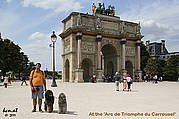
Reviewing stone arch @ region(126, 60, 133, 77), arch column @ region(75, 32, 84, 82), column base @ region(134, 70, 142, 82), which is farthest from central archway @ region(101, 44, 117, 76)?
arch column @ region(75, 32, 84, 82)

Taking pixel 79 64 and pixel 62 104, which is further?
pixel 79 64

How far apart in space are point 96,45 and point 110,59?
21.0 feet

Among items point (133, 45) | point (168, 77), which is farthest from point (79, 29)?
point (168, 77)

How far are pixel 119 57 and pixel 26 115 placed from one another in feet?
118

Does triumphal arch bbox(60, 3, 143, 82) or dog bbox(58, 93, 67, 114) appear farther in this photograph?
triumphal arch bbox(60, 3, 143, 82)

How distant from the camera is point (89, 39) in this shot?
38.4 meters

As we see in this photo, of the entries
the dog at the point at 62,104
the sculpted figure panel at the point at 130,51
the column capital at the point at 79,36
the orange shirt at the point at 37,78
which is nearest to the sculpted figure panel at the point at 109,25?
the sculpted figure panel at the point at 130,51

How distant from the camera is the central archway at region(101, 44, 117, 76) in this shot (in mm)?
42106

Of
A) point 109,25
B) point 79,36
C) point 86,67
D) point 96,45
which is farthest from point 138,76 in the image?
point 79,36

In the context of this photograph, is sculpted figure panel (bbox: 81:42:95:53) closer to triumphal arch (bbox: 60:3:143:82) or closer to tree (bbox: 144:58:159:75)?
triumphal arch (bbox: 60:3:143:82)

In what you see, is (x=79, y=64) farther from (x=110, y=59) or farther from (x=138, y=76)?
(x=138, y=76)

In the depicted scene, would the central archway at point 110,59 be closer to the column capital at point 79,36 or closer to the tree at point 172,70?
the column capital at point 79,36

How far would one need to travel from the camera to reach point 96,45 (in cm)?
3900

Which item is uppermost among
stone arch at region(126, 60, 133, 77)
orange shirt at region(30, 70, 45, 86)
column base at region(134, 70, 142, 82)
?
stone arch at region(126, 60, 133, 77)
